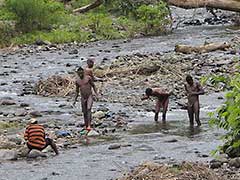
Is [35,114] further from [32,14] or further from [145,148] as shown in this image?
[32,14]

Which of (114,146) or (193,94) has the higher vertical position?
(193,94)

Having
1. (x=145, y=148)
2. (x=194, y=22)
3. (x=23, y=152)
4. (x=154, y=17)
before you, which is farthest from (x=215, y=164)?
(x=194, y=22)

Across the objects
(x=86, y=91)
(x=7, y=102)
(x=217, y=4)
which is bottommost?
(x=7, y=102)

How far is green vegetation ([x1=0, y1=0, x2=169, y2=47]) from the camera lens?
33.2 m

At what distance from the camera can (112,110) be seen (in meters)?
16.5

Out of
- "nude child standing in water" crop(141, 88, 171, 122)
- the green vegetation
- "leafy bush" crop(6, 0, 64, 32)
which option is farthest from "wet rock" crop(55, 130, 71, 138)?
"leafy bush" crop(6, 0, 64, 32)

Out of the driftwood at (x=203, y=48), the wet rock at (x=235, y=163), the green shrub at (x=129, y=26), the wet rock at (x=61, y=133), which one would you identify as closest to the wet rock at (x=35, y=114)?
the wet rock at (x=61, y=133)

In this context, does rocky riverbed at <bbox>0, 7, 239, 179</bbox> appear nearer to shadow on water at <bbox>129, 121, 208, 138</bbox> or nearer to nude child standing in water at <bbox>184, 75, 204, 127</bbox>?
shadow on water at <bbox>129, 121, 208, 138</bbox>

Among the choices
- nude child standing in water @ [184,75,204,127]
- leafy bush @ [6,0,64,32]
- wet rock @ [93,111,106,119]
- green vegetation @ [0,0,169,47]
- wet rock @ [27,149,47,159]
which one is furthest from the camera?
leafy bush @ [6,0,64,32]

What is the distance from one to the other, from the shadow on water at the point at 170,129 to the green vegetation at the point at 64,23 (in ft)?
61.1

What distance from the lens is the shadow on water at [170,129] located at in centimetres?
1338

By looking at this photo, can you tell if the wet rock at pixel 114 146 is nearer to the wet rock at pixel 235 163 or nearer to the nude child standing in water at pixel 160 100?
the nude child standing in water at pixel 160 100

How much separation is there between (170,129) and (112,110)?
9.92 ft

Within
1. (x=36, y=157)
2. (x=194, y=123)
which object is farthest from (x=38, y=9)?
(x=36, y=157)
